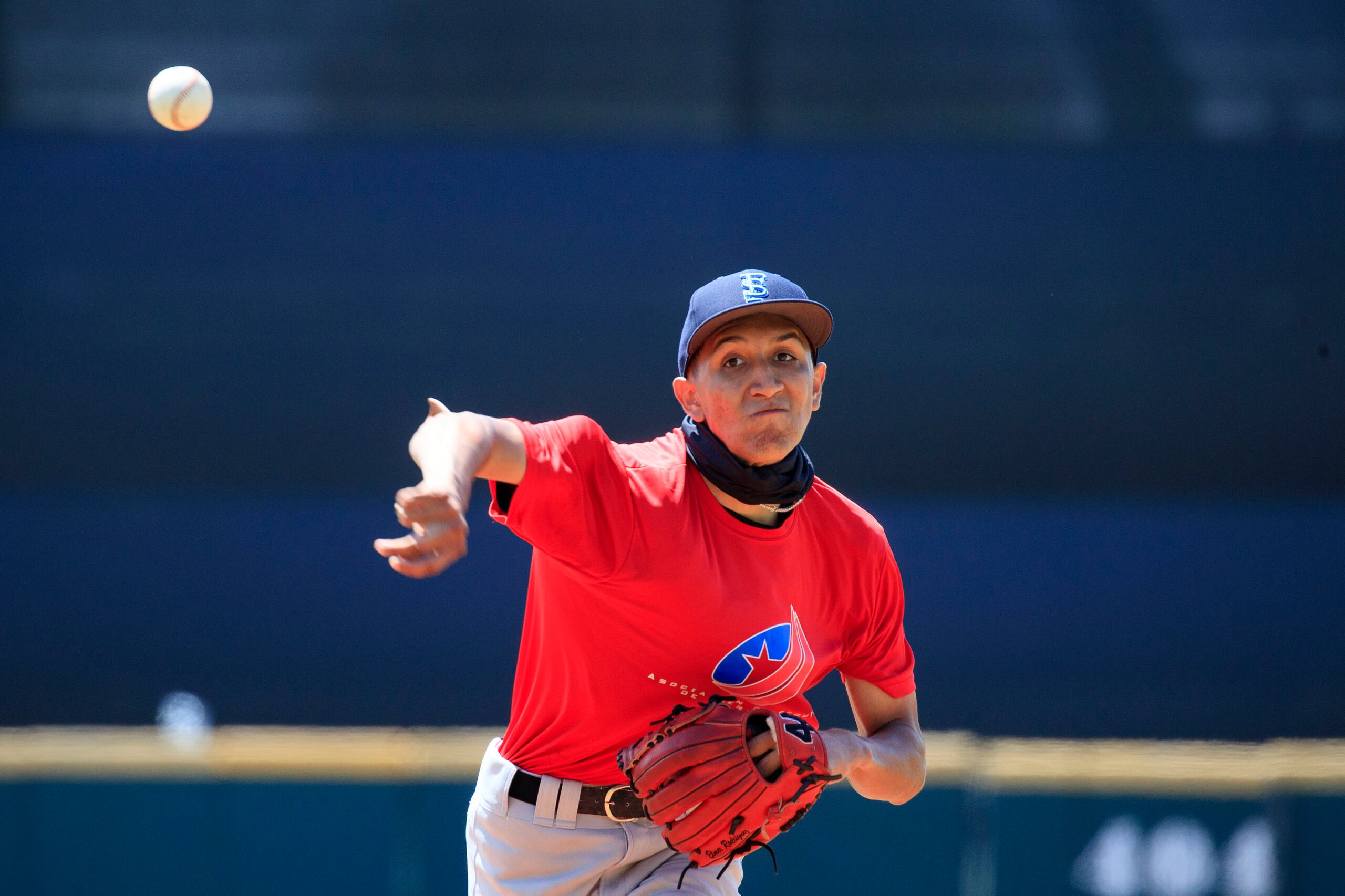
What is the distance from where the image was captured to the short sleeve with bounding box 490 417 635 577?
2.36m

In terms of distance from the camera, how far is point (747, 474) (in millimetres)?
2609

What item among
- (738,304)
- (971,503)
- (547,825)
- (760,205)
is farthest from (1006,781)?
(760,205)

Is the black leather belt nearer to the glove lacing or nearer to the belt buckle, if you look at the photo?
the belt buckle

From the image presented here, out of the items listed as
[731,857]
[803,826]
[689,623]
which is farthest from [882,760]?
[803,826]

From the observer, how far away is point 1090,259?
30.5 feet

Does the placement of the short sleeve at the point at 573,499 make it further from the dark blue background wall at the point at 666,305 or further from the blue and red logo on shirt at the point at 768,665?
the dark blue background wall at the point at 666,305

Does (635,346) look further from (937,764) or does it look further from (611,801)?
(611,801)

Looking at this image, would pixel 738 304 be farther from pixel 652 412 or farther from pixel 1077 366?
pixel 1077 366

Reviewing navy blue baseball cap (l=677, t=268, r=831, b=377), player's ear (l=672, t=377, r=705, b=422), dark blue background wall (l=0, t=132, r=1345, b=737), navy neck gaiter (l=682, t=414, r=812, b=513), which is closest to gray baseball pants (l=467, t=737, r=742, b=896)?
navy neck gaiter (l=682, t=414, r=812, b=513)

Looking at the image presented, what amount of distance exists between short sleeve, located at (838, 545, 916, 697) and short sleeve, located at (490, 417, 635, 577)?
69 cm

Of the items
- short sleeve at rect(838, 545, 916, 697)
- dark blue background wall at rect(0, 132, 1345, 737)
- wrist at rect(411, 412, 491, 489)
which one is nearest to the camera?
wrist at rect(411, 412, 491, 489)

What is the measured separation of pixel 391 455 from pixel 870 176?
406cm

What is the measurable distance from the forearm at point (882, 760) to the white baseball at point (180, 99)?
4387mm

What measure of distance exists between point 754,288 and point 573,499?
24.6 inches
